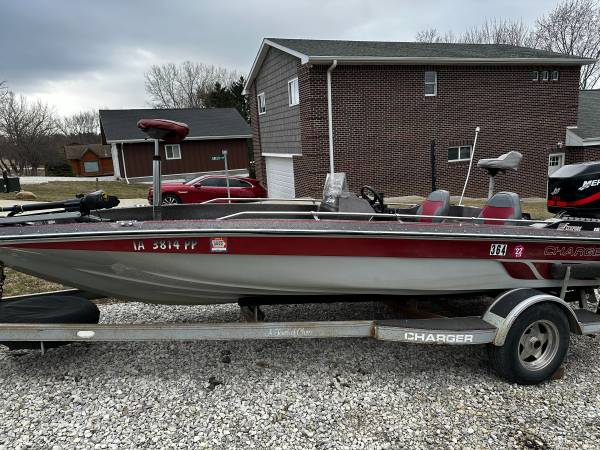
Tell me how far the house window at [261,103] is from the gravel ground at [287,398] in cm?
1665

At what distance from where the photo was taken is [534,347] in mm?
3213

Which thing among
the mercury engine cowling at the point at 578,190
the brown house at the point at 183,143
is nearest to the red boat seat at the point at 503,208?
the mercury engine cowling at the point at 578,190

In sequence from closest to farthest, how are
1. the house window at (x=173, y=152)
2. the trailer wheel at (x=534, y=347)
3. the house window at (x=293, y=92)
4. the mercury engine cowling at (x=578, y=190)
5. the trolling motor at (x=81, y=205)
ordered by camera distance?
the trailer wheel at (x=534, y=347), the trolling motor at (x=81, y=205), the mercury engine cowling at (x=578, y=190), the house window at (x=293, y=92), the house window at (x=173, y=152)

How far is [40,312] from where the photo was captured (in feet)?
10.3

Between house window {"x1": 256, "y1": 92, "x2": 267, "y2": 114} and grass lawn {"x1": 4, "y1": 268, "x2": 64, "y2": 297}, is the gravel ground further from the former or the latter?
house window {"x1": 256, "y1": 92, "x2": 267, "y2": 114}

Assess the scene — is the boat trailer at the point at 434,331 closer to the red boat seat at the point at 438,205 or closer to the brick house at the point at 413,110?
the red boat seat at the point at 438,205

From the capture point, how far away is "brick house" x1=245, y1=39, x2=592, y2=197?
14.1m

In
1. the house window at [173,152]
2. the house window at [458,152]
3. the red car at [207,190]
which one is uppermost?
the house window at [173,152]

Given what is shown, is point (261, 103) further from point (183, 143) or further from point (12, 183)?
point (12, 183)

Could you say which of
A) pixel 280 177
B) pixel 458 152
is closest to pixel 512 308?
pixel 458 152

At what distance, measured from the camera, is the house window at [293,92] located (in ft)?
48.0

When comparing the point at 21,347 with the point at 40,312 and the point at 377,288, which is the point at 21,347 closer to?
the point at 40,312

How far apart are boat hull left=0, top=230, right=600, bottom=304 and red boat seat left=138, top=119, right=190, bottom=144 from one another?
95 cm

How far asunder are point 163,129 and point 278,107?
1425cm
